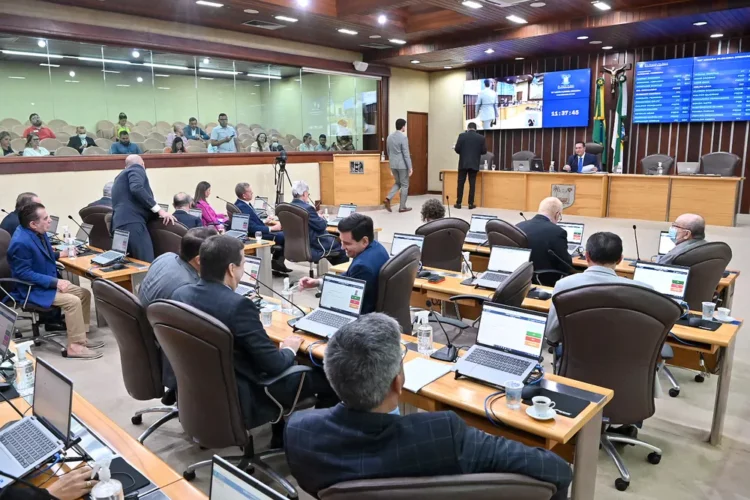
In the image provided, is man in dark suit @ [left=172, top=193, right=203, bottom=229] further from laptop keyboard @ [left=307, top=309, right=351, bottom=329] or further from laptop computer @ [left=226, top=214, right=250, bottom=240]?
laptop keyboard @ [left=307, top=309, right=351, bottom=329]

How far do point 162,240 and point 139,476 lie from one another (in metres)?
4.17

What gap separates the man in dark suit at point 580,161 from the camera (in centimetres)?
977

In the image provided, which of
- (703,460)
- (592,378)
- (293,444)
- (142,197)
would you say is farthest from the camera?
(142,197)

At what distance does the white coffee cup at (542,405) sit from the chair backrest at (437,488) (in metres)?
0.72

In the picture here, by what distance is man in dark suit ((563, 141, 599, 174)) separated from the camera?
9.77 m

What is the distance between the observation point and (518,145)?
1244cm

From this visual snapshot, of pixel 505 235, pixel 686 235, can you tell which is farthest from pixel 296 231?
pixel 686 235

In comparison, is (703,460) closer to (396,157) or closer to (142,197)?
(142,197)

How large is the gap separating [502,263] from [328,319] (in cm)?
151

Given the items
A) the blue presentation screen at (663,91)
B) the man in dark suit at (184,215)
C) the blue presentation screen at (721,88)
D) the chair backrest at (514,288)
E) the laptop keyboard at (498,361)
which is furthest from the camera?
the blue presentation screen at (663,91)

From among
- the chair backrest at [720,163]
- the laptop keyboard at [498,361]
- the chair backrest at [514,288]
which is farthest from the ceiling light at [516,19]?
the laptop keyboard at [498,361]

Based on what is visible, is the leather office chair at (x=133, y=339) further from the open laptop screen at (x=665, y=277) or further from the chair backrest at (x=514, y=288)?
the open laptop screen at (x=665, y=277)

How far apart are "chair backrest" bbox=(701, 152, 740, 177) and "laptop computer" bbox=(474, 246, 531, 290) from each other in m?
7.07

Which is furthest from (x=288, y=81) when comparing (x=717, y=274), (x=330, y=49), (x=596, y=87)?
(x=717, y=274)
